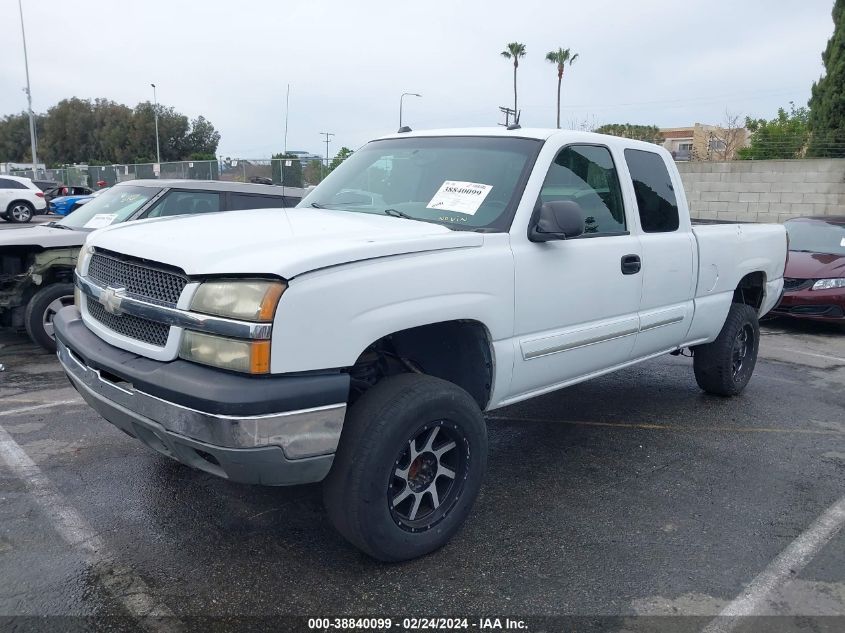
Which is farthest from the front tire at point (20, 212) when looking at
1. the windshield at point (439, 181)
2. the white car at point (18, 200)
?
the windshield at point (439, 181)

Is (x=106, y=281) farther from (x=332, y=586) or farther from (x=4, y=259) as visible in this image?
(x=4, y=259)

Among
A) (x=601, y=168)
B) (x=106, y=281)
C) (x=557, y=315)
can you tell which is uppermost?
(x=601, y=168)

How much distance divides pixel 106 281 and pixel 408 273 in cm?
147

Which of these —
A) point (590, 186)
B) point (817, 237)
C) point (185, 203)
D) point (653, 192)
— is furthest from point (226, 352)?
point (817, 237)

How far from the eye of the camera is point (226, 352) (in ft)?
9.03

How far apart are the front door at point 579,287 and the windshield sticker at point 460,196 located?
1.07ft

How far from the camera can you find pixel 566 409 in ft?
18.7

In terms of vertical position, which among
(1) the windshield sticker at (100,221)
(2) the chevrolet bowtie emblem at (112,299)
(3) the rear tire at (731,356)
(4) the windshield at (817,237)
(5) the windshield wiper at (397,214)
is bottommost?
(3) the rear tire at (731,356)

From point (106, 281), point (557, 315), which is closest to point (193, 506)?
point (106, 281)

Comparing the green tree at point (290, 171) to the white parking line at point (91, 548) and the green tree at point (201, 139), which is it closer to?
the white parking line at point (91, 548)

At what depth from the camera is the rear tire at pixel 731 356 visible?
5715 mm

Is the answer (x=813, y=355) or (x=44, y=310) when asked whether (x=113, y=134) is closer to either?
(x=44, y=310)

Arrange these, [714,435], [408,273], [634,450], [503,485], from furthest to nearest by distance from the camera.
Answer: [714,435] < [634,450] < [503,485] < [408,273]

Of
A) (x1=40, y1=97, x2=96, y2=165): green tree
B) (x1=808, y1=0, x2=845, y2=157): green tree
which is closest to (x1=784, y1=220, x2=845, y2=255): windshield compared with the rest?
(x1=808, y1=0, x2=845, y2=157): green tree
